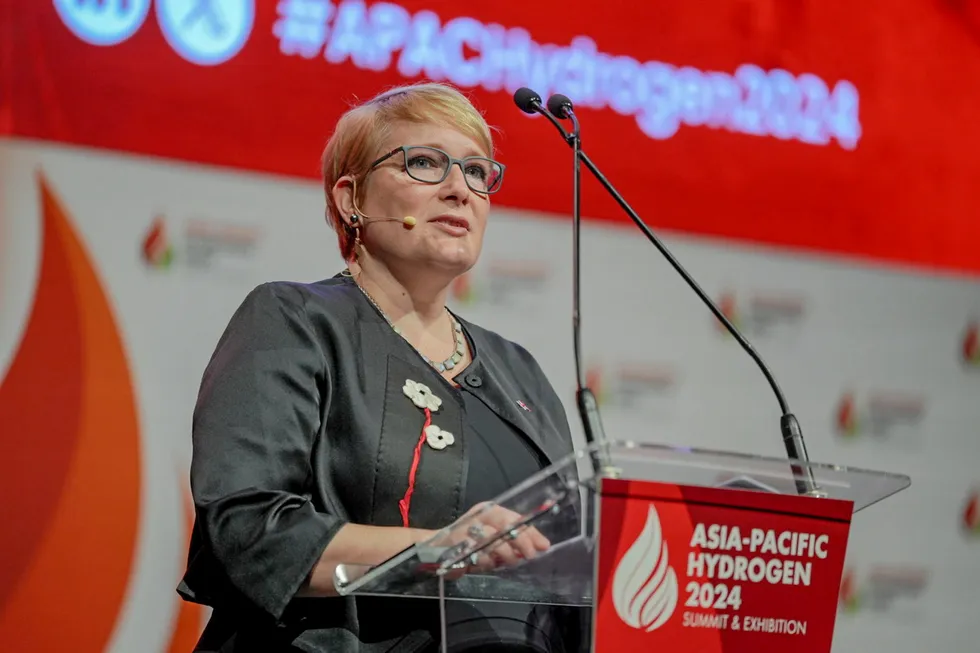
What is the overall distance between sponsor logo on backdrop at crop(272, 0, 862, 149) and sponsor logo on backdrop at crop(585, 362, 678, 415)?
682 mm

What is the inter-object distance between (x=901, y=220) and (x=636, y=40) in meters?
1.01

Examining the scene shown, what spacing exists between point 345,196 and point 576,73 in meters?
1.40

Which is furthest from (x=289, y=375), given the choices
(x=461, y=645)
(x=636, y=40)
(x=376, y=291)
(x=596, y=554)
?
(x=636, y=40)

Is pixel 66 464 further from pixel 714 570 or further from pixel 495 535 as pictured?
pixel 714 570

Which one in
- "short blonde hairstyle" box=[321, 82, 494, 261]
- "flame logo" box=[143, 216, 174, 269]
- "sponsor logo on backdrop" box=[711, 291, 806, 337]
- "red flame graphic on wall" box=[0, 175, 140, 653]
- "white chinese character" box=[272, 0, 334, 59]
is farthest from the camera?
"sponsor logo on backdrop" box=[711, 291, 806, 337]

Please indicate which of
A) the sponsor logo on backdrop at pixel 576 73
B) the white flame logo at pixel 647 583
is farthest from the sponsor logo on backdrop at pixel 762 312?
the white flame logo at pixel 647 583

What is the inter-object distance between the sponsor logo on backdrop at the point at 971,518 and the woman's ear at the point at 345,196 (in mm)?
2334

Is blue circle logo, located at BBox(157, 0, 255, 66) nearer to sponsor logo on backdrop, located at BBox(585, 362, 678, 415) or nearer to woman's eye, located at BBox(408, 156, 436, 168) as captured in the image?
woman's eye, located at BBox(408, 156, 436, 168)

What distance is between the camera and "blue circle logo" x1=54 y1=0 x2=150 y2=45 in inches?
106

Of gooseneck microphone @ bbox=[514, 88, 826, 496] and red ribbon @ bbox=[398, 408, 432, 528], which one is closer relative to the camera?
gooseneck microphone @ bbox=[514, 88, 826, 496]

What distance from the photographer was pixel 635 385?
10.4 feet

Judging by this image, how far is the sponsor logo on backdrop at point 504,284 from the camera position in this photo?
2.98 m

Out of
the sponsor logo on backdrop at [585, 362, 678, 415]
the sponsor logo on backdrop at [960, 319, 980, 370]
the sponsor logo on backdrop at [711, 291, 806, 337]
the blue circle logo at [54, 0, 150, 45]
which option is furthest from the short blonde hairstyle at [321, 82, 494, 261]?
the sponsor logo on backdrop at [960, 319, 980, 370]

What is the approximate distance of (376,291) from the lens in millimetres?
1926
